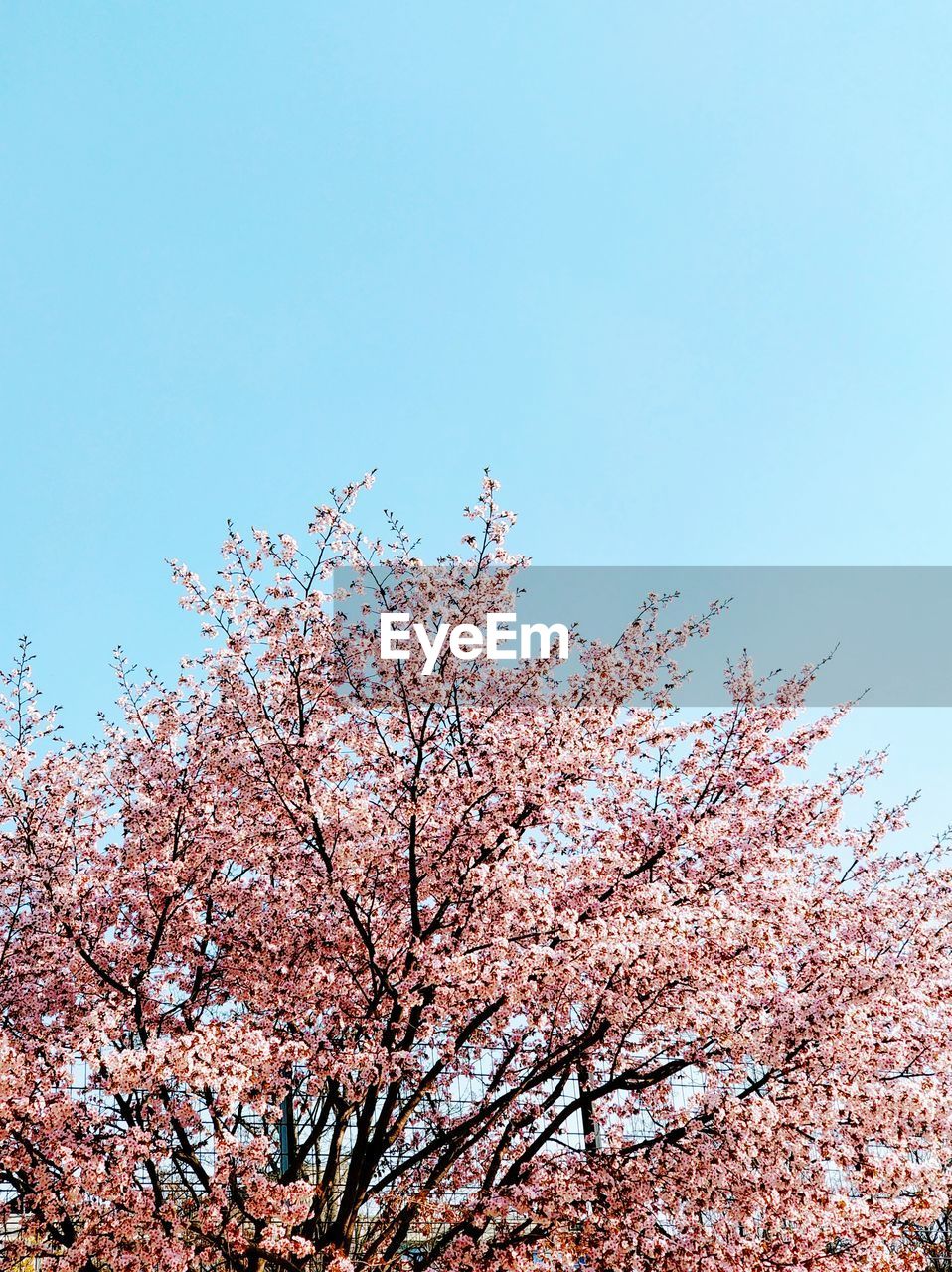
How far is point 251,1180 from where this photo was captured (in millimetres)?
7598

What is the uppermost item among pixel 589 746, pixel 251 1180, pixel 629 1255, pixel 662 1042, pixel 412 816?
pixel 589 746

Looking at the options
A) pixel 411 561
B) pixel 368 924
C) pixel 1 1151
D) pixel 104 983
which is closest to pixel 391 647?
pixel 411 561

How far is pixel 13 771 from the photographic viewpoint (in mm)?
8961

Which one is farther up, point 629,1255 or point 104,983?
point 104,983

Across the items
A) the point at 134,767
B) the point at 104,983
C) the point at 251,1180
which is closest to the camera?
the point at 251,1180

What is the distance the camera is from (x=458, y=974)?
7488 mm

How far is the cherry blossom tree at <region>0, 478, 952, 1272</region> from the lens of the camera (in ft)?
25.7

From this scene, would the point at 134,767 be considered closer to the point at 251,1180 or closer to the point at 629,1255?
the point at 251,1180

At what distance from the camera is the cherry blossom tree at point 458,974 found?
784 cm

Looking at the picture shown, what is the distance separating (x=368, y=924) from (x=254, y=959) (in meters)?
1.27

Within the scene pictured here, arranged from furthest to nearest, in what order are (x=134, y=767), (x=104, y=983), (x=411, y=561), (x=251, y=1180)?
(x=134, y=767) → (x=104, y=983) → (x=411, y=561) → (x=251, y=1180)

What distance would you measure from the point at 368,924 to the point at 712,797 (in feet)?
9.95

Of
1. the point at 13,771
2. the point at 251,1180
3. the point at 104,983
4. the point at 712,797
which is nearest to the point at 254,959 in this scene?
the point at 104,983

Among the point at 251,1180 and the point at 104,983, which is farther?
the point at 104,983
